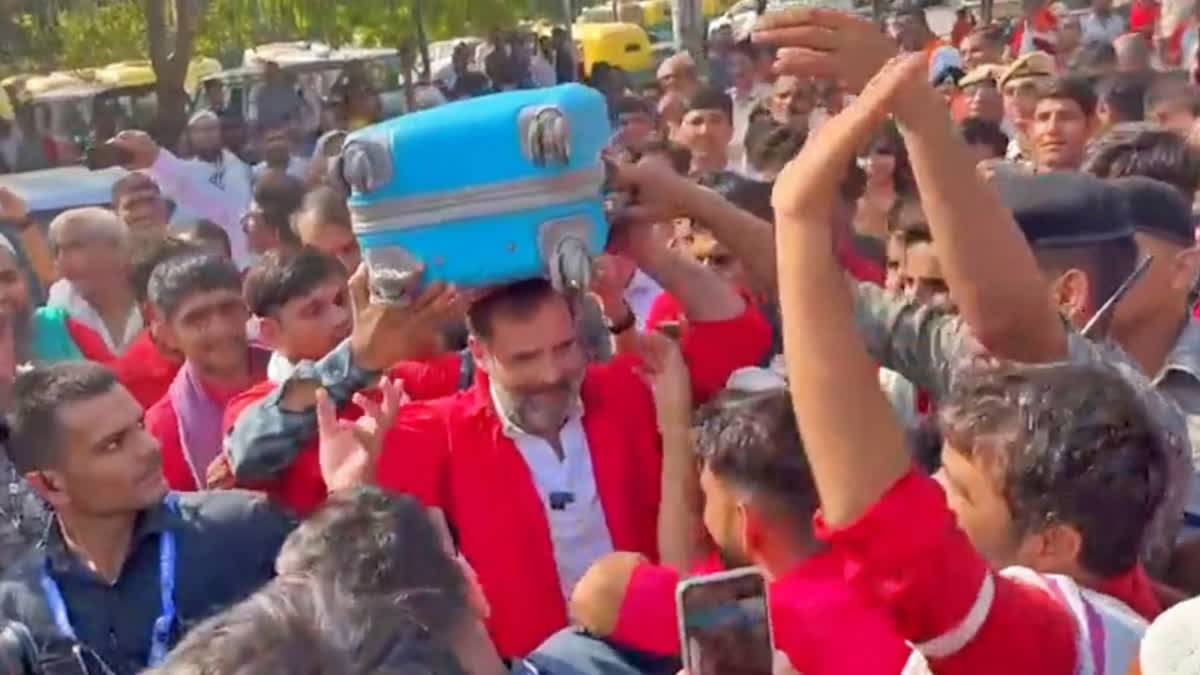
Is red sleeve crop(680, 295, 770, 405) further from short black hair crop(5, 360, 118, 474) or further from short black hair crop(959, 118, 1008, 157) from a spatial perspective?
short black hair crop(959, 118, 1008, 157)

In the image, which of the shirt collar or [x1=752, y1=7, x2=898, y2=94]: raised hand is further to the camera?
the shirt collar

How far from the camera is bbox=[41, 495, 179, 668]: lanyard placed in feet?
10.4

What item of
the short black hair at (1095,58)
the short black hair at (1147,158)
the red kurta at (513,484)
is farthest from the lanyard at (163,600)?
the short black hair at (1095,58)

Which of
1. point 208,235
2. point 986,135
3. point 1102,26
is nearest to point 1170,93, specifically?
point 986,135

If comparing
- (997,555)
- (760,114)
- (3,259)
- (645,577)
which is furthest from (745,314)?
(760,114)

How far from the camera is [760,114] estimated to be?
27.5ft

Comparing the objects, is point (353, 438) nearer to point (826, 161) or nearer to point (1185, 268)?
point (826, 161)

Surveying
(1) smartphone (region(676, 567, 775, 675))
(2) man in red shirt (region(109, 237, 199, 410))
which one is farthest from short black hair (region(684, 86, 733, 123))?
(1) smartphone (region(676, 567, 775, 675))

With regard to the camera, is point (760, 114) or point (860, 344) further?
point (760, 114)

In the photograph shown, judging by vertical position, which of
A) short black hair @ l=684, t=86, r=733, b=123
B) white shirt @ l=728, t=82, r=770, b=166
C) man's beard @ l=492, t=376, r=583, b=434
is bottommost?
white shirt @ l=728, t=82, r=770, b=166

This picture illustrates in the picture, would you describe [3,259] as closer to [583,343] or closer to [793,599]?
[583,343]

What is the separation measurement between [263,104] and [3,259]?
10386 millimetres

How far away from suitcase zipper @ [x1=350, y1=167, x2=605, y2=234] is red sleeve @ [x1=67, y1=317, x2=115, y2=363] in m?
2.75

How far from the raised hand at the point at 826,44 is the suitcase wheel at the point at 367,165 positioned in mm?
775
